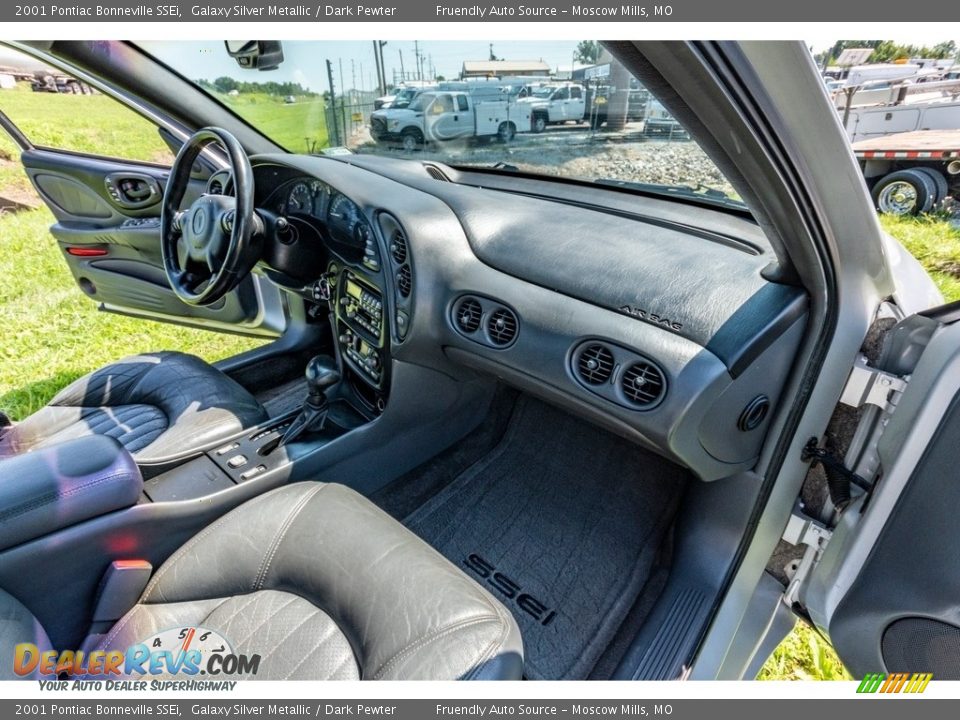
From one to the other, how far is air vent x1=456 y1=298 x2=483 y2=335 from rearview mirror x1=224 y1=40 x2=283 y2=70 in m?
0.92

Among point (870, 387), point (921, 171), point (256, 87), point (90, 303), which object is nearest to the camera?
point (870, 387)

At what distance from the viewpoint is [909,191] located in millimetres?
2934

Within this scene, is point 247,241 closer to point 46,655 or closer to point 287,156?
point 287,156

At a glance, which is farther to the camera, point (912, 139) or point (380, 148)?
point (912, 139)

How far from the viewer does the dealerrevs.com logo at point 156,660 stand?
111 cm

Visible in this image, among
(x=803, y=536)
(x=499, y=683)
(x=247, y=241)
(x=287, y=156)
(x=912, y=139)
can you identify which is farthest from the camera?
(x=912, y=139)

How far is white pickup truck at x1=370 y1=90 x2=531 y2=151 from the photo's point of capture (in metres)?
1.68

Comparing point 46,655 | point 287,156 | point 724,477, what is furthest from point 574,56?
point 46,655

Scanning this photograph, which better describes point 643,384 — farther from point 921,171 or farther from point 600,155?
point 921,171

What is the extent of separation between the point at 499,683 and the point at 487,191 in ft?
4.89

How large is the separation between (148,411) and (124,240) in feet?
4.42

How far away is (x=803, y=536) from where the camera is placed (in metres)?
1.34

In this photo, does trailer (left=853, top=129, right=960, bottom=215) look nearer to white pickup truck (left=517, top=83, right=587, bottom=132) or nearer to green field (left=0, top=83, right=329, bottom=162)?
white pickup truck (left=517, top=83, right=587, bottom=132)

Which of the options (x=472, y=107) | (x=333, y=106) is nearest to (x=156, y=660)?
(x=472, y=107)
